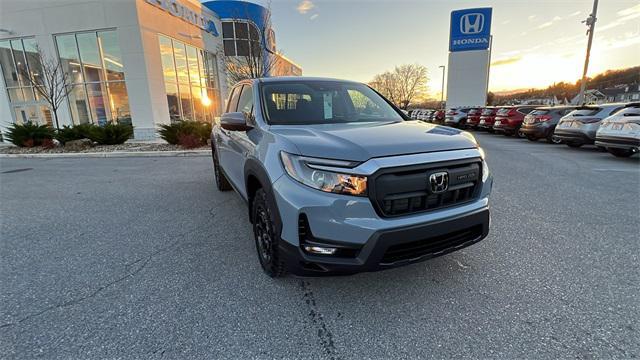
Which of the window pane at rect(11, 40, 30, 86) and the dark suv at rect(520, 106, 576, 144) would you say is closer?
the dark suv at rect(520, 106, 576, 144)

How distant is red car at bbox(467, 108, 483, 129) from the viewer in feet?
63.1

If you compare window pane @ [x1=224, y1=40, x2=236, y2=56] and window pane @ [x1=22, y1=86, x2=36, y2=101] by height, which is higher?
window pane @ [x1=224, y1=40, x2=236, y2=56]

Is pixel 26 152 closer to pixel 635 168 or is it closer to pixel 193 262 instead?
pixel 193 262

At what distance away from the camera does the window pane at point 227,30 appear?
2341cm

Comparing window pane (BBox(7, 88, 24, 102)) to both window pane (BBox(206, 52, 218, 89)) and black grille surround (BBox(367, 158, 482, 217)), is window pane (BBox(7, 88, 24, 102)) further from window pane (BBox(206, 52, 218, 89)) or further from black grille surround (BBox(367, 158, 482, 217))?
black grille surround (BBox(367, 158, 482, 217))

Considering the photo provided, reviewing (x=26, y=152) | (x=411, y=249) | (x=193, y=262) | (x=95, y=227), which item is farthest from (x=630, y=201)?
(x=26, y=152)

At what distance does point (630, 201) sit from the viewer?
15.2 ft

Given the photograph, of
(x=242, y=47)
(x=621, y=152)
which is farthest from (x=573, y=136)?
(x=242, y=47)

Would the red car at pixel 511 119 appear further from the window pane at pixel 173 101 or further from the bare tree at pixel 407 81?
the bare tree at pixel 407 81

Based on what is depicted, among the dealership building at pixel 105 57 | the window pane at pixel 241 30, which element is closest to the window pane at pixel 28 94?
the dealership building at pixel 105 57

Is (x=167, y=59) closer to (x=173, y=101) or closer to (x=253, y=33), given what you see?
(x=173, y=101)

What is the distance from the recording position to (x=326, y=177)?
2006mm

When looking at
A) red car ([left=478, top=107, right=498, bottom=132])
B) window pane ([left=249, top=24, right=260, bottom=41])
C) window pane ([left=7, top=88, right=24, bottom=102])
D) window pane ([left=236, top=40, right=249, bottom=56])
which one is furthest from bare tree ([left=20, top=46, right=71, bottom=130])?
red car ([left=478, top=107, right=498, bottom=132])

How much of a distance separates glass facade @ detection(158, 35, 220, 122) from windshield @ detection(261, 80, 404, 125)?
15243 mm
